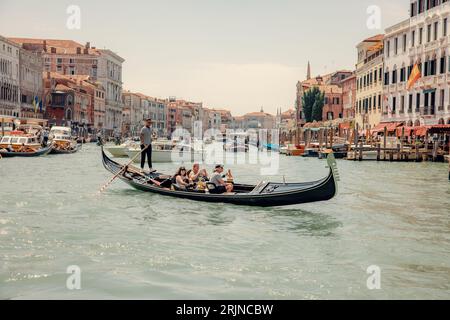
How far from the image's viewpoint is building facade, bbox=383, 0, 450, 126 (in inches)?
1164

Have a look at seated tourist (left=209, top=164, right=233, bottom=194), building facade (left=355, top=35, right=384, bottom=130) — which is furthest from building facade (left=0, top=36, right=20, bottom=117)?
seated tourist (left=209, top=164, right=233, bottom=194)

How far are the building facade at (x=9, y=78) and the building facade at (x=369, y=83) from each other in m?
27.8

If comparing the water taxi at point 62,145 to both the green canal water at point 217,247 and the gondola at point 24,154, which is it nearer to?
the gondola at point 24,154

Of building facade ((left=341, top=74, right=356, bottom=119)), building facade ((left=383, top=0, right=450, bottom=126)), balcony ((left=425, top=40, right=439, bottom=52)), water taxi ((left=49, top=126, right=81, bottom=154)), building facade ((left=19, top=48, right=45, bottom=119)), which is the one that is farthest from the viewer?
building facade ((left=19, top=48, right=45, bottom=119))

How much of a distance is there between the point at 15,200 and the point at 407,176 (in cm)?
1311

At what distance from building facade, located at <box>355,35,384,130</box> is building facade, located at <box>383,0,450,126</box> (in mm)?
1596

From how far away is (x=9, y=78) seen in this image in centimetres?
4700

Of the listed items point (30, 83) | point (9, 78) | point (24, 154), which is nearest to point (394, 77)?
point (24, 154)

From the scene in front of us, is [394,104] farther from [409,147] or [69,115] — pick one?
[69,115]

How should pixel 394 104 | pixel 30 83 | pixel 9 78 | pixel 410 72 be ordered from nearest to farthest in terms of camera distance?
pixel 410 72 → pixel 394 104 → pixel 9 78 → pixel 30 83

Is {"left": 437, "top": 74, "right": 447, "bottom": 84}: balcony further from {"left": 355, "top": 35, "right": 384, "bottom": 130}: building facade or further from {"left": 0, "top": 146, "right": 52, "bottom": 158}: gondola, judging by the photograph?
{"left": 0, "top": 146, "right": 52, "bottom": 158}: gondola

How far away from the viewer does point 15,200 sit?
12.4m

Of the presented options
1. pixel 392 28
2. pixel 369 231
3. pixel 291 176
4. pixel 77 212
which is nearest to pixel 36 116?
pixel 392 28

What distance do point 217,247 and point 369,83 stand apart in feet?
115
